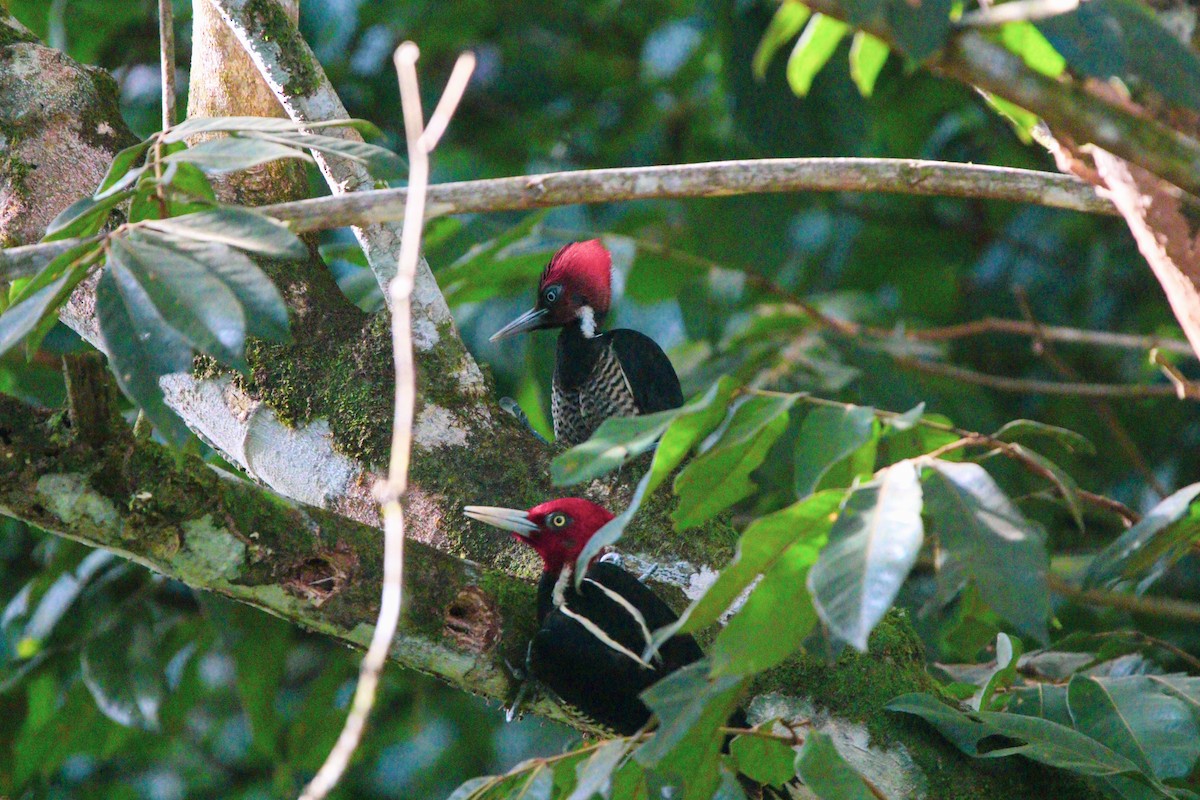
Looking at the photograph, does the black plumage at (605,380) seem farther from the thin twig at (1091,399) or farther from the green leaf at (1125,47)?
the green leaf at (1125,47)

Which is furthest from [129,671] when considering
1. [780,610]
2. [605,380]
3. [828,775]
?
[780,610]

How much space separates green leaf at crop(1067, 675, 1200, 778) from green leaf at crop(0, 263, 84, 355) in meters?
1.74

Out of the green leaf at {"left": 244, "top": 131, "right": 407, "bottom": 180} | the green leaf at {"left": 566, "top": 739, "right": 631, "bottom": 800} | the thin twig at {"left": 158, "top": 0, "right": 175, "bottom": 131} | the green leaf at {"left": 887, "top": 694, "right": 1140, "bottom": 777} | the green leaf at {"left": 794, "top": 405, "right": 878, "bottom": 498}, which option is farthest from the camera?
the thin twig at {"left": 158, "top": 0, "right": 175, "bottom": 131}

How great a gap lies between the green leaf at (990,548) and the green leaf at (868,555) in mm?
54

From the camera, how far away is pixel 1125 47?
148cm

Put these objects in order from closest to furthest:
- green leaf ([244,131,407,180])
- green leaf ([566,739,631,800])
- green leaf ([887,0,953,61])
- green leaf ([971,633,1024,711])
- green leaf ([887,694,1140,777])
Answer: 1. green leaf ([887,0,953,61])
2. green leaf ([566,739,631,800])
3. green leaf ([244,131,407,180])
4. green leaf ([887,694,1140,777])
5. green leaf ([971,633,1024,711])

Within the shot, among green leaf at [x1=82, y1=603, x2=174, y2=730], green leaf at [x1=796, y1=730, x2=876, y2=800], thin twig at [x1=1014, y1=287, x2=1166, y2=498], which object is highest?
green leaf at [x1=796, y1=730, x2=876, y2=800]

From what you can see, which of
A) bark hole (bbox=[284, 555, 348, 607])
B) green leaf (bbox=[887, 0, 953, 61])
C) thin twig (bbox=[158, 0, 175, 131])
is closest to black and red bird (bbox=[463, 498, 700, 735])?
bark hole (bbox=[284, 555, 348, 607])

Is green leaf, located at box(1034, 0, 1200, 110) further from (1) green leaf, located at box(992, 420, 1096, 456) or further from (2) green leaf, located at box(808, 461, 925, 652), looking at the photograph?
(1) green leaf, located at box(992, 420, 1096, 456)

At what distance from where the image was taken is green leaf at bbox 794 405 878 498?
168cm

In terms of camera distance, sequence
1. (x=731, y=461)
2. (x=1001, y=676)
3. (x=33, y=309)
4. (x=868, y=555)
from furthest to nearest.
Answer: (x=1001, y=676) → (x=731, y=461) → (x=33, y=309) → (x=868, y=555)

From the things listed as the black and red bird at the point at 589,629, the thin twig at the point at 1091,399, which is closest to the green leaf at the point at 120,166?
the black and red bird at the point at 589,629

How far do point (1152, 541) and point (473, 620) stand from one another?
1.10 m

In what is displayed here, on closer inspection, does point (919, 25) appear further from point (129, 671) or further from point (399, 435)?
point (129, 671)
